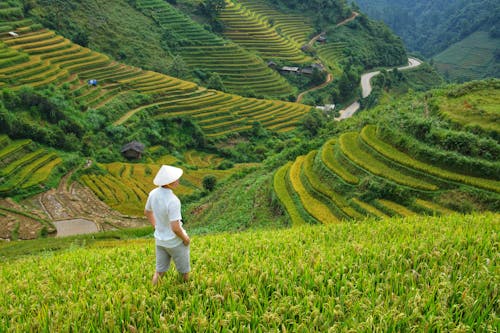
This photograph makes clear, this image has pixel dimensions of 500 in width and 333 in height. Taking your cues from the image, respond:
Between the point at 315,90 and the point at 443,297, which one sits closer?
the point at 443,297

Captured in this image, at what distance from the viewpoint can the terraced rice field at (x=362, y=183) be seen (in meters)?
15.6

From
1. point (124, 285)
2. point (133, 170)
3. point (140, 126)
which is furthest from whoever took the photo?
point (140, 126)

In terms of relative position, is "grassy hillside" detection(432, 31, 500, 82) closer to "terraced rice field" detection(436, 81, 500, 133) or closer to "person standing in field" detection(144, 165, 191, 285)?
"terraced rice field" detection(436, 81, 500, 133)

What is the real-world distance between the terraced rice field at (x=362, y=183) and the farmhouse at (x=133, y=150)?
23.9 meters

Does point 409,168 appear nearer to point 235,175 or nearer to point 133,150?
point 235,175

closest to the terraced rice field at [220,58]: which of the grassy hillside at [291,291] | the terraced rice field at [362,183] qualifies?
the terraced rice field at [362,183]

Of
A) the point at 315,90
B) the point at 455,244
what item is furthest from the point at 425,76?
the point at 455,244

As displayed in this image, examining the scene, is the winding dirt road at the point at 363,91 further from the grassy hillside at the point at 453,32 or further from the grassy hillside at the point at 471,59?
the grassy hillside at the point at 453,32

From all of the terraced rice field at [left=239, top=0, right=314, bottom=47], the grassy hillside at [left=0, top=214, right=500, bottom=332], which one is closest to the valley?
the grassy hillside at [left=0, top=214, right=500, bottom=332]

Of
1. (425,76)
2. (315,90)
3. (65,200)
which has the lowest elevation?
(65,200)

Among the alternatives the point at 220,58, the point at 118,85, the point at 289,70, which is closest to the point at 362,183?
the point at 118,85

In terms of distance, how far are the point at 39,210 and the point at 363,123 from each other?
905 inches

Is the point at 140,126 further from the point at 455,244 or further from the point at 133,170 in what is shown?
the point at 455,244

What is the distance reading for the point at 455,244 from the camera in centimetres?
627
